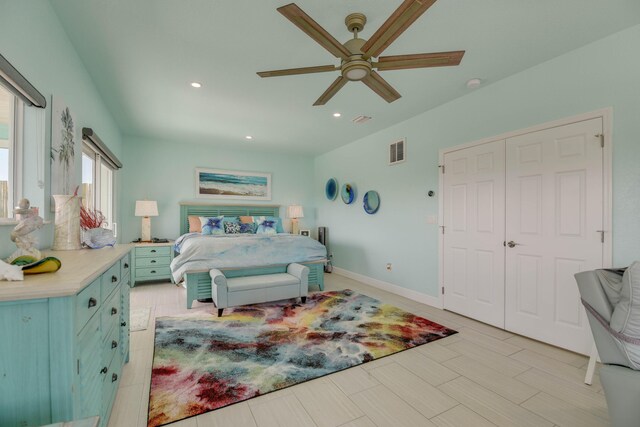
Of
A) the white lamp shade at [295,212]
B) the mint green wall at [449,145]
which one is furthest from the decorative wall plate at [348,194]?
the white lamp shade at [295,212]

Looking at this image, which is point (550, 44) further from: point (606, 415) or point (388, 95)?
point (606, 415)

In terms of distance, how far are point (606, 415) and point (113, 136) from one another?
5.83 meters

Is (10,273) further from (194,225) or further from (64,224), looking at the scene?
(194,225)

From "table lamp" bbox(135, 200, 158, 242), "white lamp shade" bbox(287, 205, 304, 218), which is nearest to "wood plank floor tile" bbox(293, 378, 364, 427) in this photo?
"table lamp" bbox(135, 200, 158, 242)

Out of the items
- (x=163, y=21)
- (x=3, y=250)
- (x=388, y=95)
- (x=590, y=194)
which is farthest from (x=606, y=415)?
(x=163, y=21)

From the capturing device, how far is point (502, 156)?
301 centimetres

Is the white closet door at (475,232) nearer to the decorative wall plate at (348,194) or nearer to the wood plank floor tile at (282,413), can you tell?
the decorative wall plate at (348,194)

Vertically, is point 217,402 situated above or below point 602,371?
below

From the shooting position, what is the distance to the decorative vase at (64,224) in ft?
5.89

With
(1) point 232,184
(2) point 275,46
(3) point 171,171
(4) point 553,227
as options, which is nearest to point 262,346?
(2) point 275,46

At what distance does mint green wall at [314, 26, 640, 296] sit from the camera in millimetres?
2234

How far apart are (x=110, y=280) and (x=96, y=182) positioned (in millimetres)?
2436

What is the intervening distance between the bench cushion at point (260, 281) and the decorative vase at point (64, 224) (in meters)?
1.77

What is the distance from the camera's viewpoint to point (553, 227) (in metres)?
2.63
